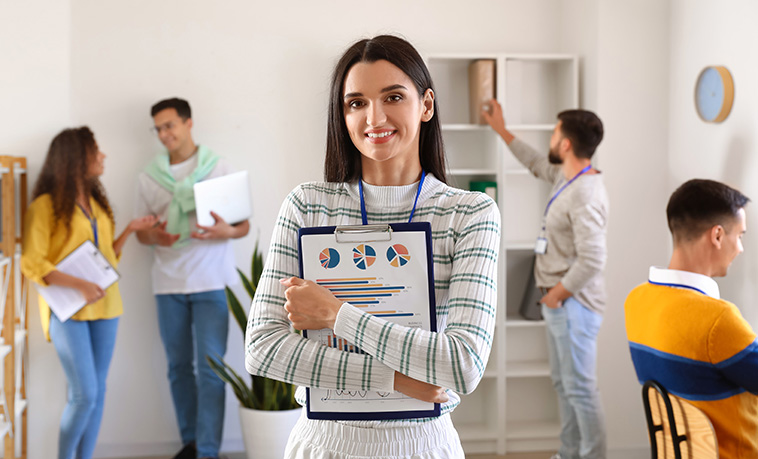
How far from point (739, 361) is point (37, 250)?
9.33ft

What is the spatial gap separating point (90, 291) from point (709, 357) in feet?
8.51

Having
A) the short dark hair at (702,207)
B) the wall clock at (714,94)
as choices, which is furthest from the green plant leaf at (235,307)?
the wall clock at (714,94)

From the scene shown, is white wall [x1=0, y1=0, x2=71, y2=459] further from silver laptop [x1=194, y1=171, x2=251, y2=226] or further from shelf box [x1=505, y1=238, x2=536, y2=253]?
shelf box [x1=505, y1=238, x2=536, y2=253]

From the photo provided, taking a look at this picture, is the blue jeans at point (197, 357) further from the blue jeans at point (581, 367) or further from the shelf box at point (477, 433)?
the blue jeans at point (581, 367)

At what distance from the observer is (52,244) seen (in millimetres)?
3139

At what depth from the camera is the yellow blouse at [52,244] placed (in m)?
3.05

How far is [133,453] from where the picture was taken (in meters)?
3.89

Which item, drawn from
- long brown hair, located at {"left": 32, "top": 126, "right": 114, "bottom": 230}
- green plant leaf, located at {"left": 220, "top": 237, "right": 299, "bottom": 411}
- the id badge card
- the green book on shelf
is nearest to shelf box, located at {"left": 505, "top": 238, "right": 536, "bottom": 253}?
the green book on shelf

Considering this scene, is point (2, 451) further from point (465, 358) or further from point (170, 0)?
point (465, 358)

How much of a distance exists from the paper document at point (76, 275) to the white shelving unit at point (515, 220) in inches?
77.9

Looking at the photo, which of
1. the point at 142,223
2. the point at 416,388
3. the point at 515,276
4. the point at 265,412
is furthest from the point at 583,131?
the point at 416,388

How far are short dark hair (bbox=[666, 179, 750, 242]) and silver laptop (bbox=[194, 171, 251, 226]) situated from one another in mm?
2193

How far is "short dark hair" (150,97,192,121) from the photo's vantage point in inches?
141

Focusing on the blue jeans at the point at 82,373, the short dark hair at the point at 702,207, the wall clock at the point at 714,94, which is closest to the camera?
the short dark hair at the point at 702,207
